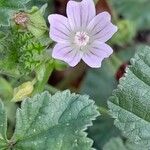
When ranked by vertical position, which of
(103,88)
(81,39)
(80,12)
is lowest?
(103,88)

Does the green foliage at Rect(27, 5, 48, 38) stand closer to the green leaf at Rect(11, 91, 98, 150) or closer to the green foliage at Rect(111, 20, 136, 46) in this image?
the green leaf at Rect(11, 91, 98, 150)

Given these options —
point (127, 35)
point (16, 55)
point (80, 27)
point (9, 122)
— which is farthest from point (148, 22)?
point (16, 55)

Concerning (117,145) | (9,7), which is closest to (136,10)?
(117,145)

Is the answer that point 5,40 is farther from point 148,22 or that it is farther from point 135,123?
point 148,22

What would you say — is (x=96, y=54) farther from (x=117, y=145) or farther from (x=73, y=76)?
(x=73, y=76)

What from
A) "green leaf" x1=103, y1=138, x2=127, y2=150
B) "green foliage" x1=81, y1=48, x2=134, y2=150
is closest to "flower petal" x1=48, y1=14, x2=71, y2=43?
"green leaf" x1=103, y1=138, x2=127, y2=150
